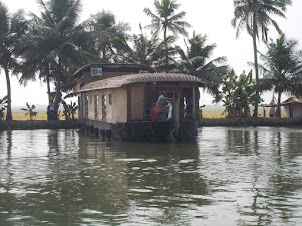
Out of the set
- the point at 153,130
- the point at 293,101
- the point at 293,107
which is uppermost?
the point at 293,101

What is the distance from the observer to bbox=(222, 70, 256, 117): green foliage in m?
31.5

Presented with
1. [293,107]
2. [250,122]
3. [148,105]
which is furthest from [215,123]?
[148,105]

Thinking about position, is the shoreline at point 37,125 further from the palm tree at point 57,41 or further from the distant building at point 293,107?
the distant building at point 293,107

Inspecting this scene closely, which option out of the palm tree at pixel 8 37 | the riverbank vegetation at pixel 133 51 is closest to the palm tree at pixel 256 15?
the riverbank vegetation at pixel 133 51

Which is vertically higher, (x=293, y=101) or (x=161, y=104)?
(x=293, y=101)

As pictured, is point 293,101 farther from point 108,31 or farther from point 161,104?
point 161,104

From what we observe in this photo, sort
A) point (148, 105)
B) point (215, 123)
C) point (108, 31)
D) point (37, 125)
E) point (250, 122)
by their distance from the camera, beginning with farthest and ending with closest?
point (108, 31)
point (250, 122)
point (215, 123)
point (37, 125)
point (148, 105)

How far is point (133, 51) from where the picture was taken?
3181 centimetres

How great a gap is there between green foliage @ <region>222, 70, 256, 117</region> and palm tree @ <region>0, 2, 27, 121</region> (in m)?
13.1

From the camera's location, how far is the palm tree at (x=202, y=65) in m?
31.6

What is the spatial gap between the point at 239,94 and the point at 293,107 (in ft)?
17.2

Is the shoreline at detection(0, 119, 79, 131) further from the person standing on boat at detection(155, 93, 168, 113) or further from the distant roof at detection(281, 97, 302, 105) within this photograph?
the distant roof at detection(281, 97, 302, 105)

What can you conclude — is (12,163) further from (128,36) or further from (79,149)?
(128,36)

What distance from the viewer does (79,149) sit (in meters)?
16.2
